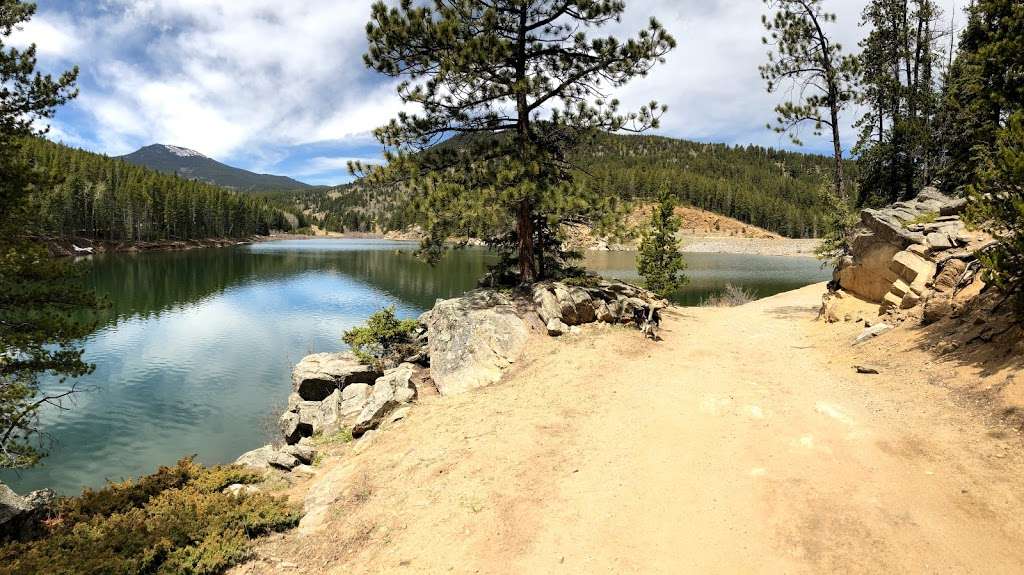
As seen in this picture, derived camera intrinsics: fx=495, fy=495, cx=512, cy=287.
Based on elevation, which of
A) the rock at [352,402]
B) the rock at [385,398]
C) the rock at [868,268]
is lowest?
the rock at [352,402]

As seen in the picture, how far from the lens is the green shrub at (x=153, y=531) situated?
666 cm

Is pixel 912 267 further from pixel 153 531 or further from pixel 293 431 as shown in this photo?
pixel 153 531

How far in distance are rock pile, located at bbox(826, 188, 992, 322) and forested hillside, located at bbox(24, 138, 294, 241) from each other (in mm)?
99492

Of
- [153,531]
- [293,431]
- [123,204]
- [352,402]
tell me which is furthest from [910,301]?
[123,204]

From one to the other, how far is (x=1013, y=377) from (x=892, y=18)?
17.9m

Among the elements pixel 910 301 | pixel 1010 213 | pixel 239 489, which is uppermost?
pixel 1010 213

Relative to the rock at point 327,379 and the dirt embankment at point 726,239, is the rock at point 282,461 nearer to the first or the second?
the rock at point 327,379

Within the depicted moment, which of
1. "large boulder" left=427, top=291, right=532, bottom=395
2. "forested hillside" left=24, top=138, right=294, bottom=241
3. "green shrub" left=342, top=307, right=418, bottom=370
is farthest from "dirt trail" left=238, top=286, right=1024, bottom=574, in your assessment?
"forested hillside" left=24, top=138, right=294, bottom=241

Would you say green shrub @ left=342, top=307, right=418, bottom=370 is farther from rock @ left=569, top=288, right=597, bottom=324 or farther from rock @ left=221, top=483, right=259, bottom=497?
rock @ left=221, top=483, right=259, bottom=497

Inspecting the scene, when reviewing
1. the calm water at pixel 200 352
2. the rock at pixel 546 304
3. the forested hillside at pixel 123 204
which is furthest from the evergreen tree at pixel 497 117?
the forested hillside at pixel 123 204

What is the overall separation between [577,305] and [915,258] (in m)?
9.22

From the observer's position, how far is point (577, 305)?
1473cm

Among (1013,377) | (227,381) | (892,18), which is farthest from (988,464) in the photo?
(227,381)

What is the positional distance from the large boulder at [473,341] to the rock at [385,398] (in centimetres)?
73
